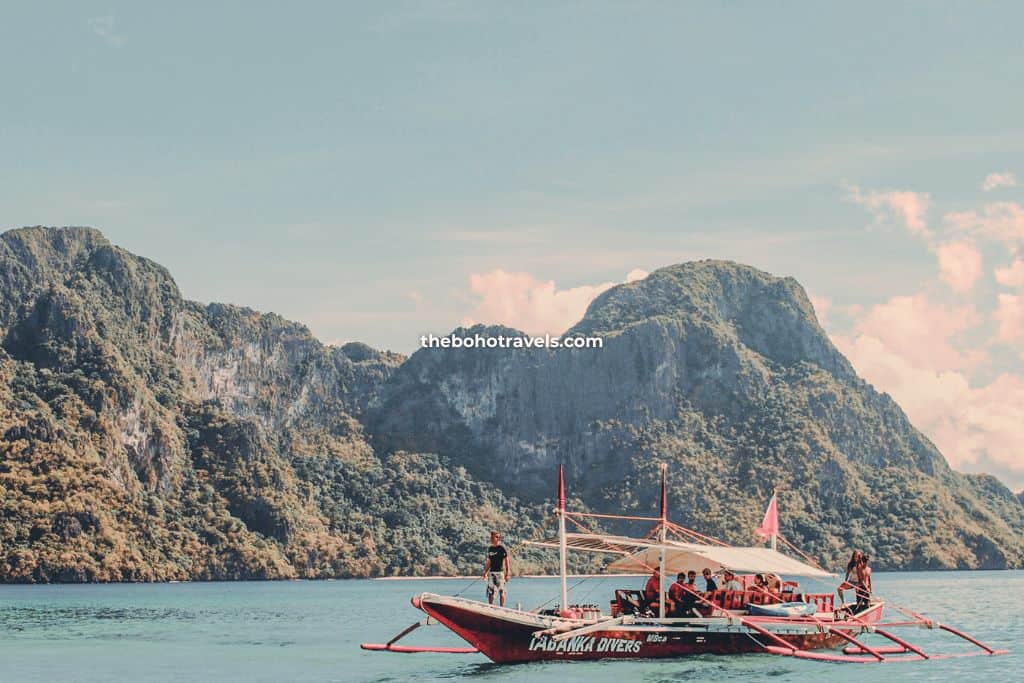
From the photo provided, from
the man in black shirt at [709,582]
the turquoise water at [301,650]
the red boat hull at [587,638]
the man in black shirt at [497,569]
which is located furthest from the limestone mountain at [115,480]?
the man in black shirt at [709,582]

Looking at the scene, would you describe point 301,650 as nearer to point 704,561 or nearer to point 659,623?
point 659,623

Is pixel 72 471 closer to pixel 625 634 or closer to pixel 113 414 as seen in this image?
pixel 113 414

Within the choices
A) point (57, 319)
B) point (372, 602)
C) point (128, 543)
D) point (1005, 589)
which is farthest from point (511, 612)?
point (57, 319)

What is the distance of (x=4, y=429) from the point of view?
163500 millimetres

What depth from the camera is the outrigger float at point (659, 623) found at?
4456cm

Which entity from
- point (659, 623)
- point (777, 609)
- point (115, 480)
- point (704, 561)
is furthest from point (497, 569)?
point (115, 480)

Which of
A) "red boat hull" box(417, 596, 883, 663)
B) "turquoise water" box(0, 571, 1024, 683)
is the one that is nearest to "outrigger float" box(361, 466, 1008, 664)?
"red boat hull" box(417, 596, 883, 663)

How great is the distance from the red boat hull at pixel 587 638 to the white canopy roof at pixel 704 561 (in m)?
2.25

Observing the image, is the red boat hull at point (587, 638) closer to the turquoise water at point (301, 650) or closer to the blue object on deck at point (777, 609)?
the turquoise water at point (301, 650)

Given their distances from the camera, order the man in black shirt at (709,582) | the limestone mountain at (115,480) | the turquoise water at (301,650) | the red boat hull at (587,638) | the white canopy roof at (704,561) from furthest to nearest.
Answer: the limestone mountain at (115,480) < the man in black shirt at (709,582) < the white canopy roof at (704,561) < the turquoise water at (301,650) < the red boat hull at (587,638)

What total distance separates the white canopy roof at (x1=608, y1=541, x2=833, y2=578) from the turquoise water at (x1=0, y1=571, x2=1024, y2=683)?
124 inches

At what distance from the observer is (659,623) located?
4541 cm

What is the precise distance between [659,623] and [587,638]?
8.01 ft

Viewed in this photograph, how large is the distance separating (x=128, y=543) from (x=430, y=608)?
4951 inches
